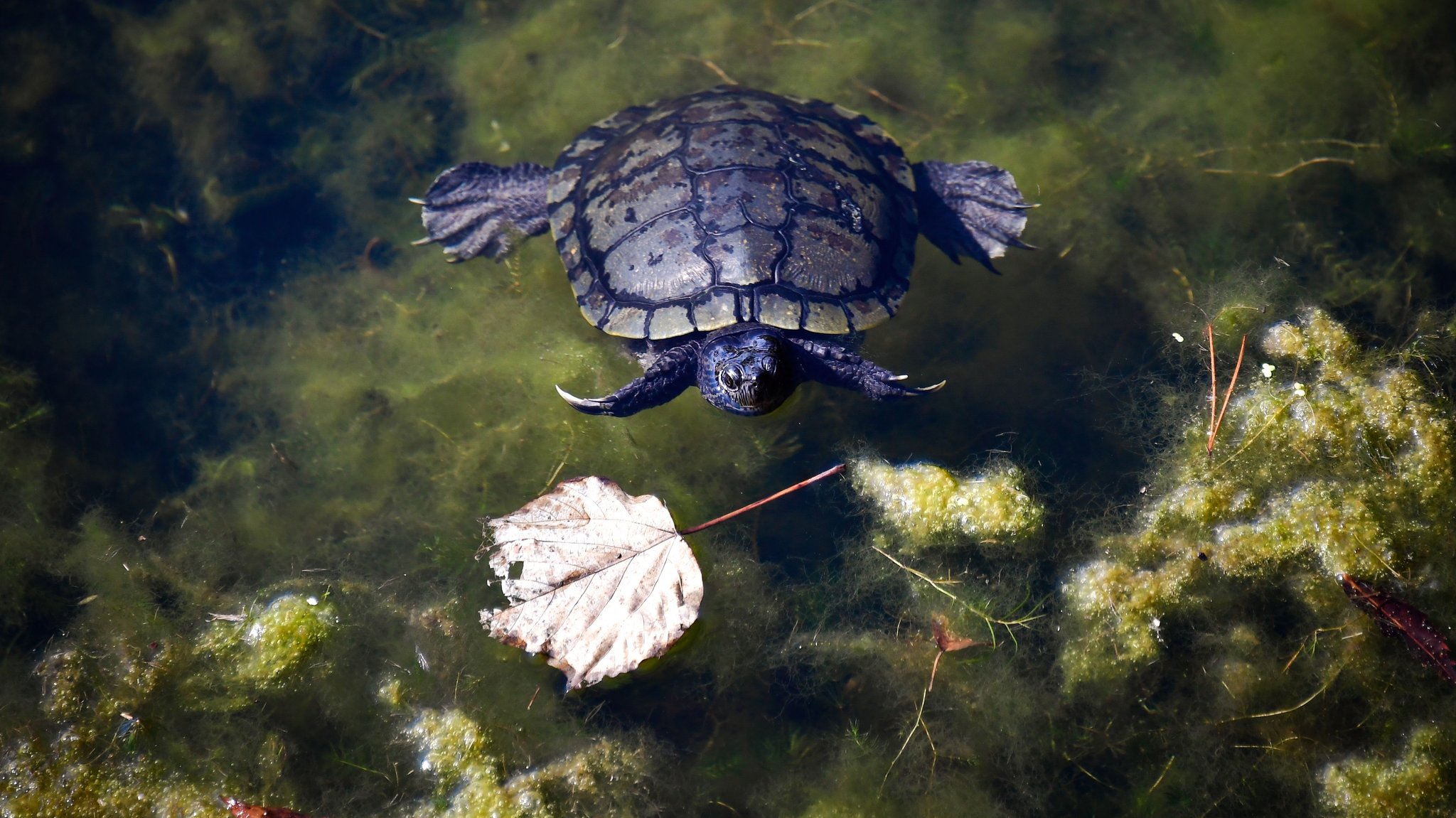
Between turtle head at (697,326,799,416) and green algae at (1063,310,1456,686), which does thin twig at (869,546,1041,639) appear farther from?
turtle head at (697,326,799,416)

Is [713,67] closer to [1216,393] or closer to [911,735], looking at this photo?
[1216,393]

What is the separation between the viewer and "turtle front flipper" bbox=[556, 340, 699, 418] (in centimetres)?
340

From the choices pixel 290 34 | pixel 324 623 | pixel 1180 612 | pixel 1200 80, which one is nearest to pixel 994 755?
pixel 1180 612

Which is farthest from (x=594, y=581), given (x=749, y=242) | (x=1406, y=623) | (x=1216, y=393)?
(x=1406, y=623)

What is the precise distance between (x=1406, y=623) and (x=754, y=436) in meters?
2.56

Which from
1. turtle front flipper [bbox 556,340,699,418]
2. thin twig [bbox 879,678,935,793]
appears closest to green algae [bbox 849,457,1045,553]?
thin twig [bbox 879,678,935,793]

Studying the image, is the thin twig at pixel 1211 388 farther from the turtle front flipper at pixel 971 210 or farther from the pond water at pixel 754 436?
the turtle front flipper at pixel 971 210

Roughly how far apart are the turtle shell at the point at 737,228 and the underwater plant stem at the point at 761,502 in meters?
0.66

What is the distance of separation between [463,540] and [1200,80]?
4974 millimetres

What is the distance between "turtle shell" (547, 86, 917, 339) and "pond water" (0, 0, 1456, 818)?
17.7 inches

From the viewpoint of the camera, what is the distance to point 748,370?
10.7ft

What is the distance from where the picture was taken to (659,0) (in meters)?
5.05

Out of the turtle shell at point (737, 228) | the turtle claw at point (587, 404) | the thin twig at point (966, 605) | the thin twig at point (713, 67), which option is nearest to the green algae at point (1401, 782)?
the thin twig at point (966, 605)

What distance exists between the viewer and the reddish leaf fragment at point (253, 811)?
98.5 inches
